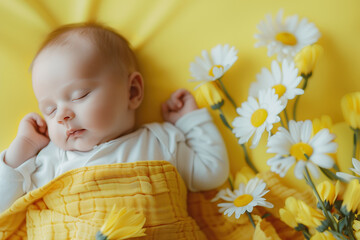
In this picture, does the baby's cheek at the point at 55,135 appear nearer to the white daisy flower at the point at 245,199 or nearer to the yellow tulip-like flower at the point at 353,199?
the white daisy flower at the point at 245,199

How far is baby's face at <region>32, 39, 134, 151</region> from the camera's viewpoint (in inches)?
41.7

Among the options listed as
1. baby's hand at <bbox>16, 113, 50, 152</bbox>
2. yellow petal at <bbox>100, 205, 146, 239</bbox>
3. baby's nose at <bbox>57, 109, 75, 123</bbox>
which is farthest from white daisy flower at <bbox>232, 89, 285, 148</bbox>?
baby's hand at <bbox>16, 113, 50, 152</bbox>

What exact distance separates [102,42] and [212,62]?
13.2 inches

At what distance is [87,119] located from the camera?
1.05 m

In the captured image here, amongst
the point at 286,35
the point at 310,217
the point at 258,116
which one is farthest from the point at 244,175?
the point at 286,35

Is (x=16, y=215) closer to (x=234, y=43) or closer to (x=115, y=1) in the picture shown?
(x=115, y=1)

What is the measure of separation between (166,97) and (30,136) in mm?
429

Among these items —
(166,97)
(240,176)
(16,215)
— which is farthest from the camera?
(166,97)

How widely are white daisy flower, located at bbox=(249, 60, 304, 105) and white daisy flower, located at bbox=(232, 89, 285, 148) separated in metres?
0.03

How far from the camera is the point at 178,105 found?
1.21 metres

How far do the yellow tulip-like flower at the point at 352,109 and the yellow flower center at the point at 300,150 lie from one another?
9.3 inches

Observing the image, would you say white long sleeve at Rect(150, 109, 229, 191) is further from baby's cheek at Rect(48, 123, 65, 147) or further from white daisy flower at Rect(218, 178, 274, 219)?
baby's cheek at Rect(48, 123, 65, 147)

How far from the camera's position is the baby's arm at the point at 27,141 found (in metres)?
1.11

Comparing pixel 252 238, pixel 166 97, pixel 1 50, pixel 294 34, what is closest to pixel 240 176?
pixel 252 238
